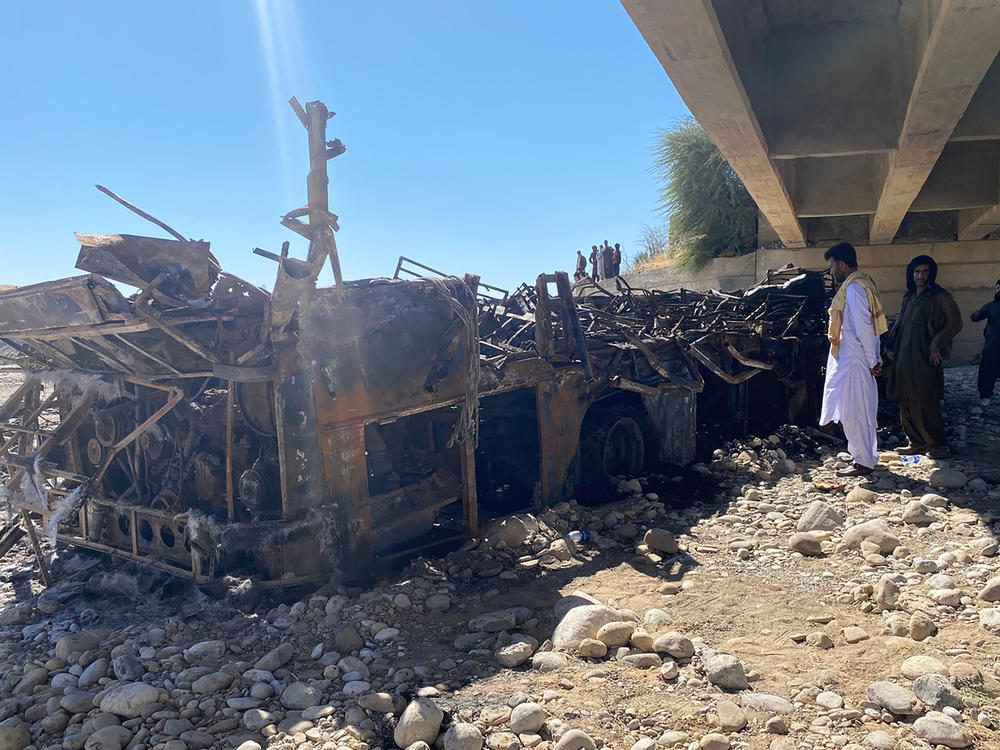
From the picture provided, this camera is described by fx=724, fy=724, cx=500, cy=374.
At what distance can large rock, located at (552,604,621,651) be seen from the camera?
133 inches

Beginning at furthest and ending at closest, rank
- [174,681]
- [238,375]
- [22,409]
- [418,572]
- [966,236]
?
1. [966,236]
2. [22,409]
3. [418,572]
4. [238,375]
5. [174,681]

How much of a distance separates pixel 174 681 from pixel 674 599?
2541 mm

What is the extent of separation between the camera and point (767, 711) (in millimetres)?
2742

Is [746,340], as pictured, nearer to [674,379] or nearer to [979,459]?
[674,379]

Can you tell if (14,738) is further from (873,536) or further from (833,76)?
(833,76)

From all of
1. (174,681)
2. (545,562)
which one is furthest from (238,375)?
(545,562)

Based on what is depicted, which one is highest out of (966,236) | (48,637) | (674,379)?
(966,236)

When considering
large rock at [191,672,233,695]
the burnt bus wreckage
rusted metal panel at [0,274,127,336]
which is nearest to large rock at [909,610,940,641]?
the burnt bus wreckage

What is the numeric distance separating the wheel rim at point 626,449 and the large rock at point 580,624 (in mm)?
3129

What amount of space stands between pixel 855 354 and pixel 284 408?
468 centimetres

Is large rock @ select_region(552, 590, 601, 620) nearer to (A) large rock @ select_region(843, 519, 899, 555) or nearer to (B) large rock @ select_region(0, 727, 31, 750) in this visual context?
(A) large rock @ select_region(843, 519, 899, 555)

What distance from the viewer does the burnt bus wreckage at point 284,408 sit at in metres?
3.98

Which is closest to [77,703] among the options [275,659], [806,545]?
[275,659]

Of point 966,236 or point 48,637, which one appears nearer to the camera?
point 48,637
